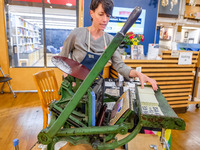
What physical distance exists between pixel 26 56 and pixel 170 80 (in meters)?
4.05

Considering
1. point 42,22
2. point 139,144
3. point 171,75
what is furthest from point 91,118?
point 42,22

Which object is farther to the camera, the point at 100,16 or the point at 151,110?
the point at 100,16

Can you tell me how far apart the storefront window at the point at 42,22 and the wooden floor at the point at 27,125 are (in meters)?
1.25

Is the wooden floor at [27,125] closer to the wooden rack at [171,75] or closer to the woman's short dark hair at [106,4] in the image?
the wooden rack at [171,75]

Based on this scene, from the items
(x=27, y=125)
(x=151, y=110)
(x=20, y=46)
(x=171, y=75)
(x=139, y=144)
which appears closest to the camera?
(x=151, y=110)

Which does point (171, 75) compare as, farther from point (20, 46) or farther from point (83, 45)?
point (20, 46)

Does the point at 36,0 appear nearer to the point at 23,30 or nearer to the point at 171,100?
the point at 23,30

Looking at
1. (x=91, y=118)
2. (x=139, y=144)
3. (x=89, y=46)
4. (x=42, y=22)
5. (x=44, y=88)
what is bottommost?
(x=139, y=144)

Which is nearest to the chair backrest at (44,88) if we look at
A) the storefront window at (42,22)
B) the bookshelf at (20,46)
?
the storefront window at (42,22)

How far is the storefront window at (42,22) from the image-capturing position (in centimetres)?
409

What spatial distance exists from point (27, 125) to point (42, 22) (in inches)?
112

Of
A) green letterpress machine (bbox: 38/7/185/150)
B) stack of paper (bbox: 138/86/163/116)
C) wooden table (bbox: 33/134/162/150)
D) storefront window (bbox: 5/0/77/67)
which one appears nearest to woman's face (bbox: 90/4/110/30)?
green letterpress machine (bbox: 38/7/185/150)

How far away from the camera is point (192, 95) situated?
368 centimetres

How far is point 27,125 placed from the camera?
2.62m
